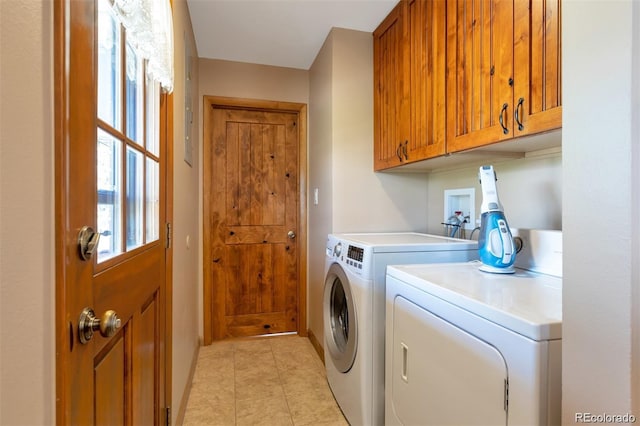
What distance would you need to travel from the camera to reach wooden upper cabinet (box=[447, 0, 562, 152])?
1.07m

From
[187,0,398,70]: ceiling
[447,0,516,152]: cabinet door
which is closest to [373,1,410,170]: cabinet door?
[187,0,398,70]: ceiling

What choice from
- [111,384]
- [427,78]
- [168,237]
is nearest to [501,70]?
[427,78]

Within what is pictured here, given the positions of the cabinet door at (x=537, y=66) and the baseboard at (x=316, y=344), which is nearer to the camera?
the cabinet door at (x=537, y=66)

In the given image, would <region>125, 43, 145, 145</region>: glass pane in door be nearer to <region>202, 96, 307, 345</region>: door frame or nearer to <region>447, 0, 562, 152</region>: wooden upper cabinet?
<region>447, 0, 562, 152</region>: wooden upper cabinet

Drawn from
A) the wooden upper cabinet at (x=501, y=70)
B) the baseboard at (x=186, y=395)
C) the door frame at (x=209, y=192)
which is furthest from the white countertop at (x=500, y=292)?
the door frame at (x=209, y=192)

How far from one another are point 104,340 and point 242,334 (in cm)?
227

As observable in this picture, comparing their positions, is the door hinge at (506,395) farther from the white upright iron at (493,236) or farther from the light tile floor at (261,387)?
the light tile floor at (261,387)

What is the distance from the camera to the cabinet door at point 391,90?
1.95m

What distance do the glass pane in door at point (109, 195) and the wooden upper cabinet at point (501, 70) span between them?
1341 millimetres

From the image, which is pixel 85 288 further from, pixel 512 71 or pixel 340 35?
pixel 340 35

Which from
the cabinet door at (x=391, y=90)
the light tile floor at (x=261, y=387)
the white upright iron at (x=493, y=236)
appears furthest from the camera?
the cabinet door at (x=391, y=90)

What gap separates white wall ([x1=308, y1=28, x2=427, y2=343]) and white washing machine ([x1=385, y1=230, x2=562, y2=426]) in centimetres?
87

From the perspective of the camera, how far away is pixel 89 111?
0.70 m
